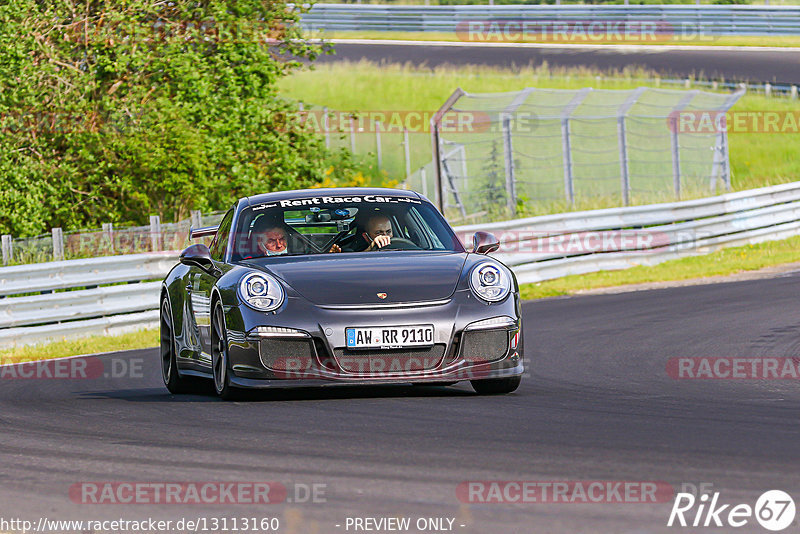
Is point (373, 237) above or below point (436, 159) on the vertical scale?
above

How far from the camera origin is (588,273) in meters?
21.4

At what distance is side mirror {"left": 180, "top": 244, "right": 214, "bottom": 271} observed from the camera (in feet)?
31.3

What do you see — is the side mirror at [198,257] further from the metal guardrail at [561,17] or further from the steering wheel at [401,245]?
the metal guardrail at [561,17]

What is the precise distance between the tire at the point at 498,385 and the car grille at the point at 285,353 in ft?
4.03

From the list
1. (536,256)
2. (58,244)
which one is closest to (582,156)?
(536,256)

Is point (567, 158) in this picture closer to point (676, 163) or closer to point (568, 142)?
point (568, 142)

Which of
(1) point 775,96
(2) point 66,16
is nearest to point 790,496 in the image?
(2) point 66,16

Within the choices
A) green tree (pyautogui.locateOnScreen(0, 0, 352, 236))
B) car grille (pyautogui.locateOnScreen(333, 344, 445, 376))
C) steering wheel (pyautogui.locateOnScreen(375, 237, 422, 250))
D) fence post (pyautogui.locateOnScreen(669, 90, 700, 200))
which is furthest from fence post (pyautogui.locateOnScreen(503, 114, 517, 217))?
car grille (pyautogui.locateOnScreen(333, 344, 445, 376))

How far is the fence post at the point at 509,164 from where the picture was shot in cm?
2327

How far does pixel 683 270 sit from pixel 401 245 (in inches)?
486

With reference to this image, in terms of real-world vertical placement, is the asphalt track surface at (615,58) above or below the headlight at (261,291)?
below

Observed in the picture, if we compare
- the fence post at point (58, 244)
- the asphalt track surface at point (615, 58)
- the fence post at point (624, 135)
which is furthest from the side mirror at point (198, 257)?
the asphalt track surface at point (615, 58)

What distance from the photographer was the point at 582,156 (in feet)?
115

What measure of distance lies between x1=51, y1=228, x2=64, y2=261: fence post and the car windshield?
8109mm
